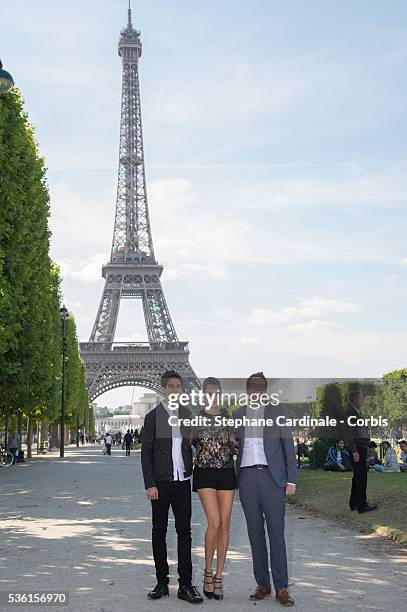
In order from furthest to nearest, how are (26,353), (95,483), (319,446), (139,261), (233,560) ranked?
1. (139,261)
2. (26,353)
3. (319,446)
4. (95,483)
5. (233,560)

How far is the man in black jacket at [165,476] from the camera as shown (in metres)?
8.64

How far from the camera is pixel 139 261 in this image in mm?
105750

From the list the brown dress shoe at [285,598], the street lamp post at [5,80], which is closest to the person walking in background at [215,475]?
the brown dress shoe at [285,598]

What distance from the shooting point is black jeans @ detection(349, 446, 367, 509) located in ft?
47.1

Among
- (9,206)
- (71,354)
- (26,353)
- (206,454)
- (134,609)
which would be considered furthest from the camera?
(71,354)

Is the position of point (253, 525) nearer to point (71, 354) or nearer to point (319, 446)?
point (319, 446)

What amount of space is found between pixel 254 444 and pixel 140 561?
2976mm

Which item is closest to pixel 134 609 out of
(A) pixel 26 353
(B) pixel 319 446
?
(B) pixel 319 446

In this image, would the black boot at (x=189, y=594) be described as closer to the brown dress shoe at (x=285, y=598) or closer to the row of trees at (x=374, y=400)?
the brown dress shoe at (x=285, y=598)

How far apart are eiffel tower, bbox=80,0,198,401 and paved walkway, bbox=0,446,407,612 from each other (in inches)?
3159

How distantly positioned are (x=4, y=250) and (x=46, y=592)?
76.6 ft

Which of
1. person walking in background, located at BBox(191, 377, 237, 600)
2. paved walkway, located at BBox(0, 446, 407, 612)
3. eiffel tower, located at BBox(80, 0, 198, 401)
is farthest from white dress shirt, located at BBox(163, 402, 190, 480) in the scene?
eiffel tower, located at BBox(80, 0, 198, 401)

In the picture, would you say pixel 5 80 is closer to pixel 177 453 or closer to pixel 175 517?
pixel 177 453

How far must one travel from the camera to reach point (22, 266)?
104 ft
